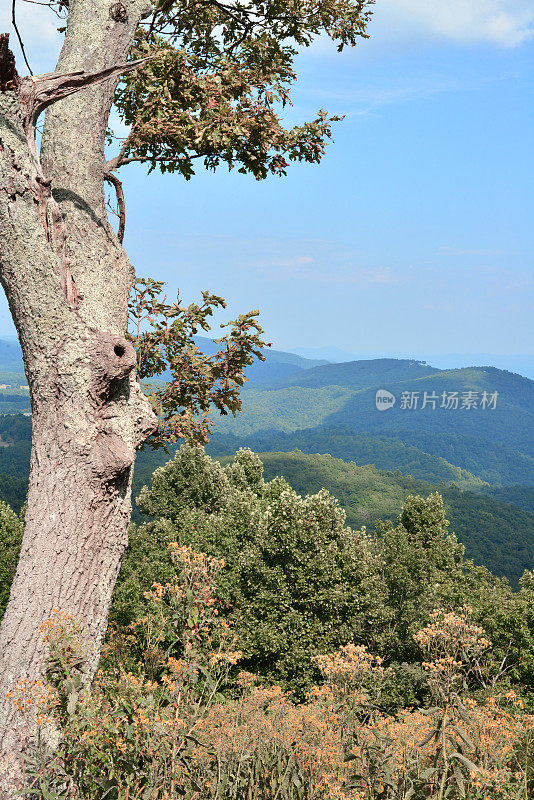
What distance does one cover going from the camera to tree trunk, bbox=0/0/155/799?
4996 mm

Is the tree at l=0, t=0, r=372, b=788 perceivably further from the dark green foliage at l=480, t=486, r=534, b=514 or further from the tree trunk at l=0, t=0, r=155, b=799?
the dark green foliage at l=480, t=486, r=534, b=514

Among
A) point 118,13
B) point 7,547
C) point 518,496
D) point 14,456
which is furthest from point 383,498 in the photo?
point 118,13

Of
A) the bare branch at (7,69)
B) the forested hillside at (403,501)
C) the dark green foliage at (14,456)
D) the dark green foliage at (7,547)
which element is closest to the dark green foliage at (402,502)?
the forested hillside at (403,501)

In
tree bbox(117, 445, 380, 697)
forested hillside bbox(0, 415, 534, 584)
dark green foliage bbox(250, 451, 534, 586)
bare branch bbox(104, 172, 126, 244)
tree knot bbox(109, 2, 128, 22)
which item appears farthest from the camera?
dark green foliage bbox(250, 451, 534, 586)

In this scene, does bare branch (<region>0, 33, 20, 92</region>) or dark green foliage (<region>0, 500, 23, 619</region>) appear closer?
bare branch (<region>0, 33, 20, 92</region>)

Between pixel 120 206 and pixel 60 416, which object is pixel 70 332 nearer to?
pixel 60 416

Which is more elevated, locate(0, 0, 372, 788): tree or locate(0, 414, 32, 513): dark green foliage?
locate(0, 0, 372, 788): tree

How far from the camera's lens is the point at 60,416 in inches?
210

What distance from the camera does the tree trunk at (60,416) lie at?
16.4 feet

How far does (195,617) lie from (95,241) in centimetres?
422

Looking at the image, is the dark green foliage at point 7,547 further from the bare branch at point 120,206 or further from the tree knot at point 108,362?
the tree knot at point 108,362

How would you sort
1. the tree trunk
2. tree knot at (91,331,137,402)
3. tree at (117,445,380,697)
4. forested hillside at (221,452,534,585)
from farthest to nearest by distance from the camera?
forested hillside at (221,452,534,585)
tree at (117,445,380,697)
tree knot at (91,331,137,402)
the tree trunk

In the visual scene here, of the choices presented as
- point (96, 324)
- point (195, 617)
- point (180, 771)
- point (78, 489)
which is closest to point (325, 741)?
point (180, 771)

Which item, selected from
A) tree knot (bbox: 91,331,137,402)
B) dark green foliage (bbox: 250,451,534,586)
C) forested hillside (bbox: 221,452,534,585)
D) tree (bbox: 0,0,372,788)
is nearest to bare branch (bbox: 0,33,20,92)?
tree (bbox: 0,0,372,788)
